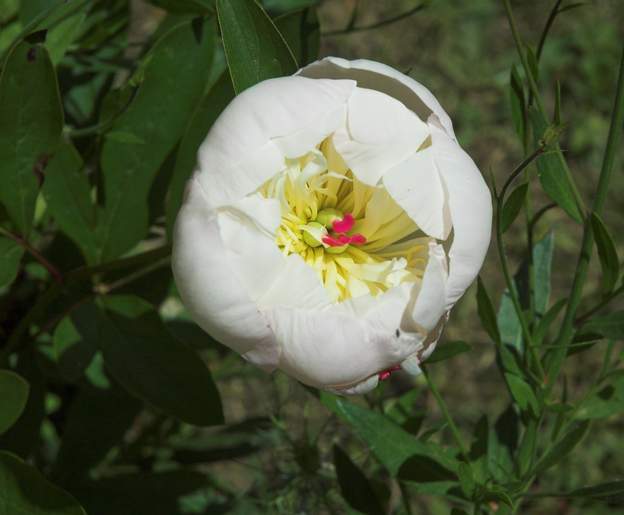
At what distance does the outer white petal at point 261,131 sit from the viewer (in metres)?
0.94

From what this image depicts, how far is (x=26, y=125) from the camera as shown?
1.16 meters

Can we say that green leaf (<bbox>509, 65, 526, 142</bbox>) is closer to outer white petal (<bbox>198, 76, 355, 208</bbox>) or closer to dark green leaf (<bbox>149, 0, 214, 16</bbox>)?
outer white petal (<bbox>198, 76, 355, 208</bbox>)

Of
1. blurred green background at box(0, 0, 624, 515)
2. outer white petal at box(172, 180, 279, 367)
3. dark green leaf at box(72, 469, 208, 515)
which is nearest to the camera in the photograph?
outer white petal at box(172, 180, 279, 367)

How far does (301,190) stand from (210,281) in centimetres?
23

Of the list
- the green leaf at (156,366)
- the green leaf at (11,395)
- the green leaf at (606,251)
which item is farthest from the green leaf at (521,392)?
the green leaf at (11,395)

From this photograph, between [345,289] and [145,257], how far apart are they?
0.26 m

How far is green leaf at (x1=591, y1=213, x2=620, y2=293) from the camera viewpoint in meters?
1.06

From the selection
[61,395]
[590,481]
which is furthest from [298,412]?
[590,481]

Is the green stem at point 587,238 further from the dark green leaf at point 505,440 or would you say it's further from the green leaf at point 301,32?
the green leaf at point 301,32

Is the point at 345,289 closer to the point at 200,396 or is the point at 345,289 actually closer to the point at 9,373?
the point at 200,396

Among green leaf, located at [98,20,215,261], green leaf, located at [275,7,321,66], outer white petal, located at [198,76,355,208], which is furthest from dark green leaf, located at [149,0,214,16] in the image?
outer white petal, located at [198,76,355,208]

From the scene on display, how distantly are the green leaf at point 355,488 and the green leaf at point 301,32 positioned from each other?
0.56 meters

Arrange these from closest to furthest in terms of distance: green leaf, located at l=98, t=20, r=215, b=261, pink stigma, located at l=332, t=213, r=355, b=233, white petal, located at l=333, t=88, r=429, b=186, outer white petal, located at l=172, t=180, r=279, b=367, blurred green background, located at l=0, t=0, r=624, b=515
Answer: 1. outer white petal, located at l=172, t=180, r=279, b=367
2. white petal, located at l=333, t=88, r=429, b=186
3. pink stigma, located at l=332, t=213, r=355, b=233
4. green leaf, located at l=98, t=20, r=215, b=261
5. blurred green background, located at l=0, t=0, r=624, b=515

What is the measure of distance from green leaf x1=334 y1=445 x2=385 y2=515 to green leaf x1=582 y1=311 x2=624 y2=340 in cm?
42
